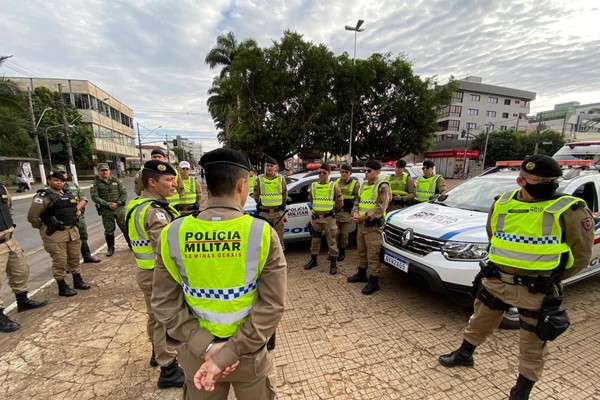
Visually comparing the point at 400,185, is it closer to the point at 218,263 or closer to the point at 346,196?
the point at 346,196

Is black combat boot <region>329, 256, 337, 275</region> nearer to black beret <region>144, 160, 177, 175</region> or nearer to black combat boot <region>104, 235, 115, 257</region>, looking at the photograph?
black beret <region>144, 160, 177, 175</region>

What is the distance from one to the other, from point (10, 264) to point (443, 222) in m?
5.15

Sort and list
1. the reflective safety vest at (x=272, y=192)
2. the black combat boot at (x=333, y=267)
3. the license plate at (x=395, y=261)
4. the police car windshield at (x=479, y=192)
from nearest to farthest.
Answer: the license plate at (x=395, y=261) → the police car windshield at (x=479, y=192) → the black combat boot at (x=333, y=267) → the reflective safety vest at (x=272, y=192)

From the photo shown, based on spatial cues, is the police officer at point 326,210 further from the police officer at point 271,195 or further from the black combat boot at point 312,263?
the police officer at point 271,195

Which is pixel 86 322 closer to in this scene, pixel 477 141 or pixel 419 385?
pixel 419 385

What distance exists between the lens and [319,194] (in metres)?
4.52

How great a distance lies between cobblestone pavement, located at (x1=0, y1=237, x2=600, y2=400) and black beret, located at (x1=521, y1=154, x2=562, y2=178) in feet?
5.65

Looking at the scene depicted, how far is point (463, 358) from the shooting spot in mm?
2391

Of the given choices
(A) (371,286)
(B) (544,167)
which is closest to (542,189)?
(B) (544,167)

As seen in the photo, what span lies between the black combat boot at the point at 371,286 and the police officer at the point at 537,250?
1.79 metres

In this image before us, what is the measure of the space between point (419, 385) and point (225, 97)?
24580 mm

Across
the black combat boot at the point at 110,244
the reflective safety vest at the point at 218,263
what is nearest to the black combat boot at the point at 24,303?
the black combat boot at the point at 110,244

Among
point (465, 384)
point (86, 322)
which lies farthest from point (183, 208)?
point (465, 384)

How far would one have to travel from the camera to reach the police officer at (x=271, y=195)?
15.1 feet
